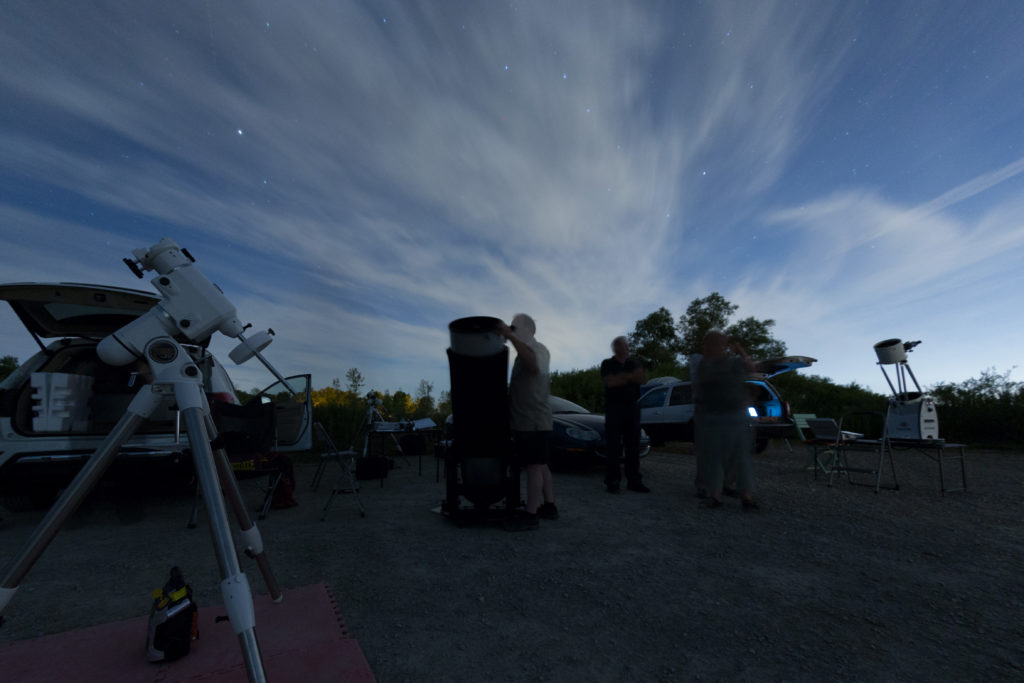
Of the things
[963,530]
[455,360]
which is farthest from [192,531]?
[963,530]

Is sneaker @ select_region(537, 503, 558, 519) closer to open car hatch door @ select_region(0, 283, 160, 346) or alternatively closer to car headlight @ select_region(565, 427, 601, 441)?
car headlight @ select_region(565, 427, 601, 441)

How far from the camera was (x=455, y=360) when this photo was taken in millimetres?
3730

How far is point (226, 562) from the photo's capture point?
1292 millimetres

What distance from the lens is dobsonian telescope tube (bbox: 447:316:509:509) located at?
3.62 meters

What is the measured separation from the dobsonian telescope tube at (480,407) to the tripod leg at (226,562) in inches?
88.8

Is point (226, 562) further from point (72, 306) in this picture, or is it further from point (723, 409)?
point (723, 409)

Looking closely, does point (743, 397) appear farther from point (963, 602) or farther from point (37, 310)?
point (37, 310)

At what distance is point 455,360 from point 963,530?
476 centimetres

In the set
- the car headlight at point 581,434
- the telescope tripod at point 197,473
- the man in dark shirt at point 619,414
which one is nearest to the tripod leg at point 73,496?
the telescope tripod at point 197,473

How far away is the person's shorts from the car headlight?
2.63m

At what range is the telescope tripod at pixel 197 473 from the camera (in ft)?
4.12

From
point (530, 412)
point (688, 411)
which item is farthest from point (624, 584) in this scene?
point (688, 411)

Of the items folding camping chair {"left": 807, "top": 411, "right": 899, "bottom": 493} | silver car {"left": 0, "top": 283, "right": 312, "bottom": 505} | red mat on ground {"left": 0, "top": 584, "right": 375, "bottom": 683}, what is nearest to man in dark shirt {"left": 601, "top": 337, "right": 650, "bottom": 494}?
folding camping chair {"left": 807, "top": 411, "right": 899, "bottom": 493}

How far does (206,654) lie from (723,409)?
13.6 feet
